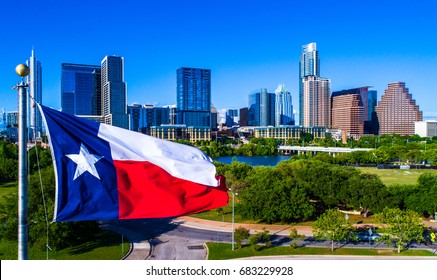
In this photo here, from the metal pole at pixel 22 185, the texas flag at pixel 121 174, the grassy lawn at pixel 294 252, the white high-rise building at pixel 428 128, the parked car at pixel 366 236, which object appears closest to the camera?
the metal pole at pixel 22 185

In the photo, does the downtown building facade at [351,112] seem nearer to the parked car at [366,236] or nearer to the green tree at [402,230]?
the parked car at [366,236]

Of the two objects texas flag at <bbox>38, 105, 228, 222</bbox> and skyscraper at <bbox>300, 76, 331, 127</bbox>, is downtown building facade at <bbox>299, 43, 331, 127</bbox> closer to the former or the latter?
skyscraper at <bbox>300, 76, 331, 127</bbox>

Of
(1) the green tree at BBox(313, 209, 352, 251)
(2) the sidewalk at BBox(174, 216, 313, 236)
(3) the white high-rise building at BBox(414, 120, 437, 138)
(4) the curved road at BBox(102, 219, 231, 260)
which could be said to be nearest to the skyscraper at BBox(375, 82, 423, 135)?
(3) the white high-rise building at BBox(414, 120, 437, 138)

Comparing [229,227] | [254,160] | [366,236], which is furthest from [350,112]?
[229,227]

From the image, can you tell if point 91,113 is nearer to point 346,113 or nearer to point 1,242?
point 346,113

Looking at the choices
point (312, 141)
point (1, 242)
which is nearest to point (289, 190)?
point (1, 242)

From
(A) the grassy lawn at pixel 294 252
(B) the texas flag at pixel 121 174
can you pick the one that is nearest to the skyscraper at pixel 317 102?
(A) the grassy lawn at pixel 294 252

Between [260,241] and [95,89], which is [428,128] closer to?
[260,241]
